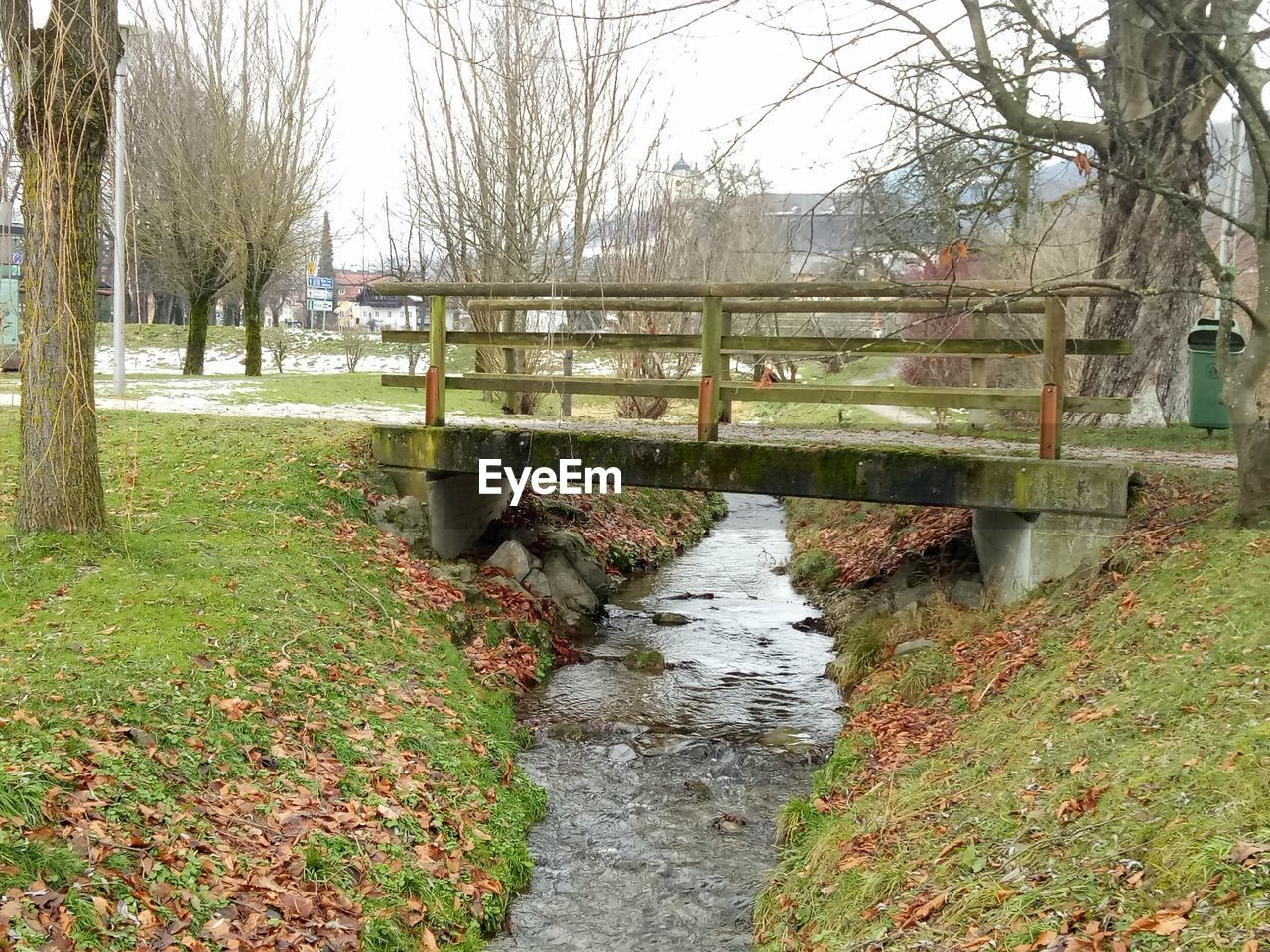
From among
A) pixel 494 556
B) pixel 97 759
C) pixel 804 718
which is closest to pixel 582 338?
pixel 494 556

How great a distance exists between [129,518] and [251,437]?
10.3ft

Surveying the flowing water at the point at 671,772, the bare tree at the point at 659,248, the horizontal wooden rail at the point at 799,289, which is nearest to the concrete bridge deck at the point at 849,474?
the horizontal wooden rail at the point at 799,289

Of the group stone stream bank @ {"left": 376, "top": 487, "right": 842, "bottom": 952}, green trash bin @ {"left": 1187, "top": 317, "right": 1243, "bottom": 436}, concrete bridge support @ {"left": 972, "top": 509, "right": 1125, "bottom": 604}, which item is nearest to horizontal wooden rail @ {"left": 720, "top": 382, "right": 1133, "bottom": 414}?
concrete bridge support @ {"left": 972, "top": 509, "right": 1125, "bottom": 604}

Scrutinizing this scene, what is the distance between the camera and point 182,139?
21.6m

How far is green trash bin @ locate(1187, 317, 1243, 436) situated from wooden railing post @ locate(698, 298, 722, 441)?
5.61 meters

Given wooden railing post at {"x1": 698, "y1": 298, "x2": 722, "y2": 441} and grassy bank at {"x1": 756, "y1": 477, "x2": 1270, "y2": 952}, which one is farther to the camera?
wooden railing post at {"x1": 698, "y1": 298, "x2": 722, "y2": 441}

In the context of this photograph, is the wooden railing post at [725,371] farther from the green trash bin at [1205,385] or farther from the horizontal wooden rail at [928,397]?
the green trash bin at [1205,385]

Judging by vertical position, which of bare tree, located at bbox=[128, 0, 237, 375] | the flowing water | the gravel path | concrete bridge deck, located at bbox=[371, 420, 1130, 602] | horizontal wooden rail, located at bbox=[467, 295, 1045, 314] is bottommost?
the flowing water

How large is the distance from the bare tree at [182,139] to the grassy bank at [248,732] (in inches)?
539

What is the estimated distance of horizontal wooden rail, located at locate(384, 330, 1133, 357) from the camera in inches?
313

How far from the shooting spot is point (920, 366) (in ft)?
73.6

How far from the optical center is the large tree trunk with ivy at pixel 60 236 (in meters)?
6.51

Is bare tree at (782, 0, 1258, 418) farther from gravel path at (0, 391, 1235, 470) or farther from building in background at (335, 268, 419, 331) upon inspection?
building in background at (335, 268, 419, 331)

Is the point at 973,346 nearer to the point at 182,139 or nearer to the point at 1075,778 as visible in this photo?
the point at 1075,778
